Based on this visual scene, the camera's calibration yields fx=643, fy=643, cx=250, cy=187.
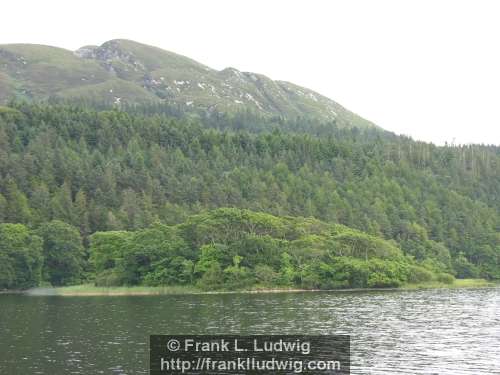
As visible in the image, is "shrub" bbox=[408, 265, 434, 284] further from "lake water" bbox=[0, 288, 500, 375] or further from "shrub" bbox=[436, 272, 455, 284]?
"lake water" bbox=[0, 288, 500, 375]

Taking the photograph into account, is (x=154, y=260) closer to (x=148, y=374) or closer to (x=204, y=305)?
(x=204, y=305)

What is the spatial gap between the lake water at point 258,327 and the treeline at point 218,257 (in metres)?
25.3

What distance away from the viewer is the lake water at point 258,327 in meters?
63.2

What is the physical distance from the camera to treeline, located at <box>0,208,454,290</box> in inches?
6412

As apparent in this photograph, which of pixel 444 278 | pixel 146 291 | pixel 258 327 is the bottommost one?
→ pixel 146 291

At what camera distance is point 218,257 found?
16362 centimetres

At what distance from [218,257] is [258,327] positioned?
7928 cm

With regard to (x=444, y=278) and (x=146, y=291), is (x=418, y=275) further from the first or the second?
(x=146, y=291)

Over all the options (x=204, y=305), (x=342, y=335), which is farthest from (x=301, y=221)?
(x=342, y=335)

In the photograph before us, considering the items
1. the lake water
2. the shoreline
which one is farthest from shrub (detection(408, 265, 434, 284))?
the lake water

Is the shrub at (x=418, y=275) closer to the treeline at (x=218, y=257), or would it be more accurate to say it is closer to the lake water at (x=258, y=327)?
the treeline at (x=218, y=257)

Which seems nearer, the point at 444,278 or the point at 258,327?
the point at 258,327

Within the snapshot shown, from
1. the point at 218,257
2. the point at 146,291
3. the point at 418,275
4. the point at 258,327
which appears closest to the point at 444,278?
the point at 418,275

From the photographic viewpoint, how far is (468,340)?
7619cm
